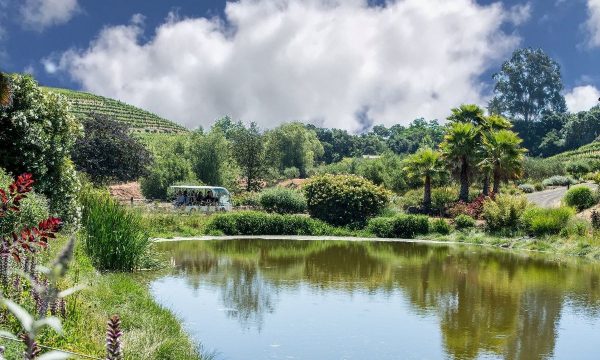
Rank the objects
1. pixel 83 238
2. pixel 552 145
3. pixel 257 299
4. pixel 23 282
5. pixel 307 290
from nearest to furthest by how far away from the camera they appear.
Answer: pixel 23 282 < pixel 257 299 < pixel 307 290 < pixel 83 238 < pixel 552 145

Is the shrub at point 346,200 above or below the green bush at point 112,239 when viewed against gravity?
above

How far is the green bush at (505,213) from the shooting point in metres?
31.2

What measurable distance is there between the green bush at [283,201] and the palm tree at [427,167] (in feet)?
23.4

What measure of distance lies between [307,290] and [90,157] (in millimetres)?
23067

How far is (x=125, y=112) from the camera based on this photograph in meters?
97.4

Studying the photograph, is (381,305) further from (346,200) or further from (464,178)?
(464,178)

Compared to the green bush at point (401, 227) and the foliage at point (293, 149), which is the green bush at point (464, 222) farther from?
the foliage at point (293, 149)

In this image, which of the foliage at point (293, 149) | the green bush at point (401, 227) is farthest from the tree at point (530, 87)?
the green bush at point (401, 227)

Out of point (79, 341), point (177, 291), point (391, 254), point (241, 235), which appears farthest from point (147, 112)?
point (79, 341)

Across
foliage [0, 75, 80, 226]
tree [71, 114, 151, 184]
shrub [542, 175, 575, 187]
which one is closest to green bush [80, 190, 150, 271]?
foliage [0, 75, 80, 226]

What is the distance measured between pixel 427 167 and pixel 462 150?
91.4 inches

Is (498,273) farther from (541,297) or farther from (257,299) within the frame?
(257,299)

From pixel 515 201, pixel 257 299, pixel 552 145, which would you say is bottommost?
pixel 257 299

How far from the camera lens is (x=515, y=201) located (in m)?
31.5
